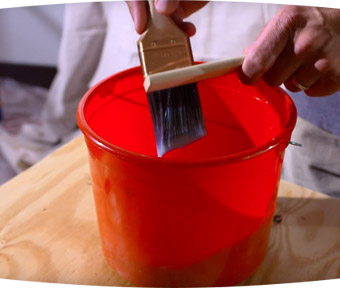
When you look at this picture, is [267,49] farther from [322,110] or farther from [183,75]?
[322,110]

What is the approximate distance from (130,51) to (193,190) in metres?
0.78

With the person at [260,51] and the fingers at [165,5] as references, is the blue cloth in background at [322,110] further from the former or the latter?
the fingers at [165,5]

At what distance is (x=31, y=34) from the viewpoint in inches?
65.8

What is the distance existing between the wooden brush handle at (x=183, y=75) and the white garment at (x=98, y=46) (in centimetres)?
53

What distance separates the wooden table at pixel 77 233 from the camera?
487 mm

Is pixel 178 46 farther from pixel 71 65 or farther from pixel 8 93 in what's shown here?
pixel 8 93

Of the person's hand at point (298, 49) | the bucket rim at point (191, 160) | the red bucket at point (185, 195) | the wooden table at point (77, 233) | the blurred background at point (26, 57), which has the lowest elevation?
the blurred background at point (26, 57)

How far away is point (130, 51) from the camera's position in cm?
109

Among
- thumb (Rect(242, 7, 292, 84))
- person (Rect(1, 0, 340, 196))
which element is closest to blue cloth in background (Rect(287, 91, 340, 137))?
person (Rect(1, 0, 340, 196))

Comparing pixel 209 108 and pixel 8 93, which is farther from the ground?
pixel 209 108

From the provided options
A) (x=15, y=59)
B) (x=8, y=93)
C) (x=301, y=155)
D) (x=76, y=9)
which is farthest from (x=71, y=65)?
(x=301, y=155)

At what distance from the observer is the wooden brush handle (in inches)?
16.1

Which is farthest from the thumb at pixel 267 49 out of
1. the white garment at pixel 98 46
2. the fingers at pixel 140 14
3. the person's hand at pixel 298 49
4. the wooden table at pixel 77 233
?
the white garment at pixel 98 46

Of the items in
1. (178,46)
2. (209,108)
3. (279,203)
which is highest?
(178,46)
